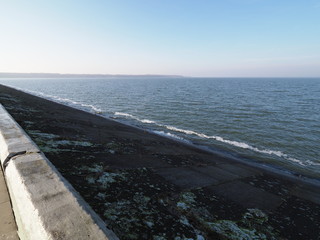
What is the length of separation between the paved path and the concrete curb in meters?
0.10

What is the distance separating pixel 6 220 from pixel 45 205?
0.98m

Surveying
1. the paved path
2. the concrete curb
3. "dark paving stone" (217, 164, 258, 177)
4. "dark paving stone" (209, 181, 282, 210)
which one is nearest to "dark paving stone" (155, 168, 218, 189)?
"dark paving stone" (209, 181, 282, 210)

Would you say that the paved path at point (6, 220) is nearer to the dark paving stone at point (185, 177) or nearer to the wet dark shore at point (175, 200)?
the wet dark shore at point (175, 200)

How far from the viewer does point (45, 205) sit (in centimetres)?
178

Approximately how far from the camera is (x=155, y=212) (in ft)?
10.8

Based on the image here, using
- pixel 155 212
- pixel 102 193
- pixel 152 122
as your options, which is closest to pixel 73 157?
pixel 102 193

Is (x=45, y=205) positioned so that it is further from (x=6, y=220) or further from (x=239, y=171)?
(x=239, y=171)

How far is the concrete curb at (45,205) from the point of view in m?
1.57

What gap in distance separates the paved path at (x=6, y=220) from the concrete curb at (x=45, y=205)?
0.33 feet

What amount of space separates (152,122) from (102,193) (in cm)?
1654

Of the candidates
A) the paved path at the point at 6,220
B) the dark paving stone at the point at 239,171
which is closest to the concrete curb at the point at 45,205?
the paved path at the point at 6,220

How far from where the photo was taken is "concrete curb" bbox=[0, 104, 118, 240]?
1572mm

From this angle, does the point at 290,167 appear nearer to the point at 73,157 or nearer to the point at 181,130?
the point at 181,130

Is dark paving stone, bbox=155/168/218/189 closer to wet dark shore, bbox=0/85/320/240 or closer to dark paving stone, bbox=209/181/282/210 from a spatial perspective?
wet dark shore, bbox=0/85/320/240
